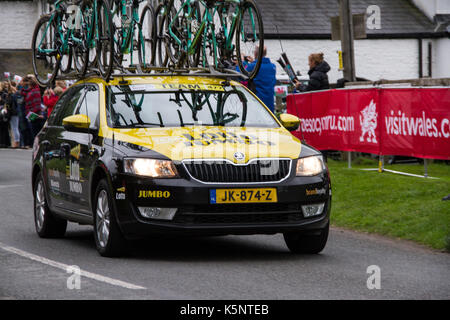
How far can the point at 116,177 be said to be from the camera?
975 cm

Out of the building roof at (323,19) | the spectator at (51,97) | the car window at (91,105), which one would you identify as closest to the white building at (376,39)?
the building roof at (323,19)

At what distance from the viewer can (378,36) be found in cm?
4503

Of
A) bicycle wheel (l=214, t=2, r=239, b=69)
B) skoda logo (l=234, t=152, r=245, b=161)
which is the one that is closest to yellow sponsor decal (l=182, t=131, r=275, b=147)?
skoda logo (l=234, t=152, r=245, b=161)

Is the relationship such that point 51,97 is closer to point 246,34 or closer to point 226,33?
→ point 226,33

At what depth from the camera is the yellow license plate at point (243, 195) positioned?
9.52 meters

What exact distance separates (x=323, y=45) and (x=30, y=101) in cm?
1752

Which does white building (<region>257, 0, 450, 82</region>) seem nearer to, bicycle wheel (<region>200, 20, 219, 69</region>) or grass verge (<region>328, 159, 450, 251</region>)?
grass verge (<region>328, 159, 450, 251</region>)

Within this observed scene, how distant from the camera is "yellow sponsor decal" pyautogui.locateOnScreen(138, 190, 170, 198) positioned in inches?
375

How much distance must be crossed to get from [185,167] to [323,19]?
119 ft

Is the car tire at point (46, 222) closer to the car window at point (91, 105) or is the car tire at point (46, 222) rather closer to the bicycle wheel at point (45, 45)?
the car window at point (91, 105)

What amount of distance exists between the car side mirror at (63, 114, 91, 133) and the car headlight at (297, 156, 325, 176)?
2.15 m

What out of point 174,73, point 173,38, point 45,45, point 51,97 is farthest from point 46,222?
point 51,97

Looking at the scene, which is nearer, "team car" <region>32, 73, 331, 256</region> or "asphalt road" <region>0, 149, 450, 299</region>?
"asphalt road" <region>0, 149, 450, 299</region>
